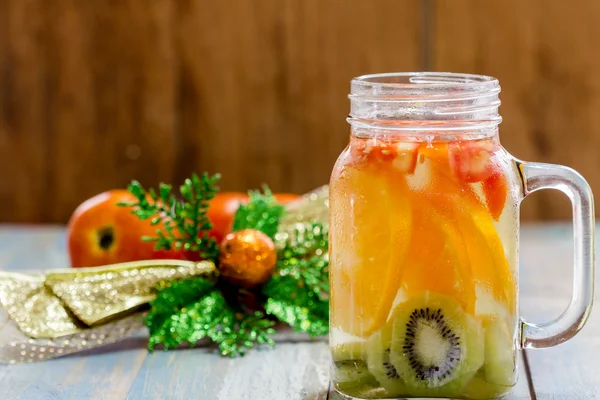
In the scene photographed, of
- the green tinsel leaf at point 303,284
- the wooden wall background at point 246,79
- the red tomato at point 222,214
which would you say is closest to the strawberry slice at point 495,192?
the green tinsel leaf at point 303,284

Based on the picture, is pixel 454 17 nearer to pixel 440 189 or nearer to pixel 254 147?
pixel 254 147

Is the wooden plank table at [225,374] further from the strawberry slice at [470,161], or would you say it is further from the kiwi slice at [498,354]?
the strawberry slice at [470,161]

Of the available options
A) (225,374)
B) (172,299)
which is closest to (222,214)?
Result: (172,299)

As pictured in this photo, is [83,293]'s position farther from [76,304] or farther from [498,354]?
[498,354]

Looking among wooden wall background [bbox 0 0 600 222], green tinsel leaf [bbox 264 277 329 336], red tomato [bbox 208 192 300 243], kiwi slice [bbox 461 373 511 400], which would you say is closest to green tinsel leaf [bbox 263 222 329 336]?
green tinsel leaf [bbox 264 277 329 336]

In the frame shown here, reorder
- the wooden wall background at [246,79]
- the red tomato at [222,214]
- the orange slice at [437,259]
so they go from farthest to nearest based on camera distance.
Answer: the wooden wall background at [246,79] < the red tomato at [222,214] < the orange slice at [437,259]

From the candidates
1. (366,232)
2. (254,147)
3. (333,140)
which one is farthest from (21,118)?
(366,232)

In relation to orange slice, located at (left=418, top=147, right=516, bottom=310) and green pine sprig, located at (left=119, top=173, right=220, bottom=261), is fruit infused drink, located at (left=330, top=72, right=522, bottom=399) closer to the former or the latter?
orange slice, located at (left=418, top=147, right=516, bottom=310)

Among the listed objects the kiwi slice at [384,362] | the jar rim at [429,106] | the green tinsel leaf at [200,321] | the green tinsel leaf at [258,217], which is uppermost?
the jar rim at [429,106]
